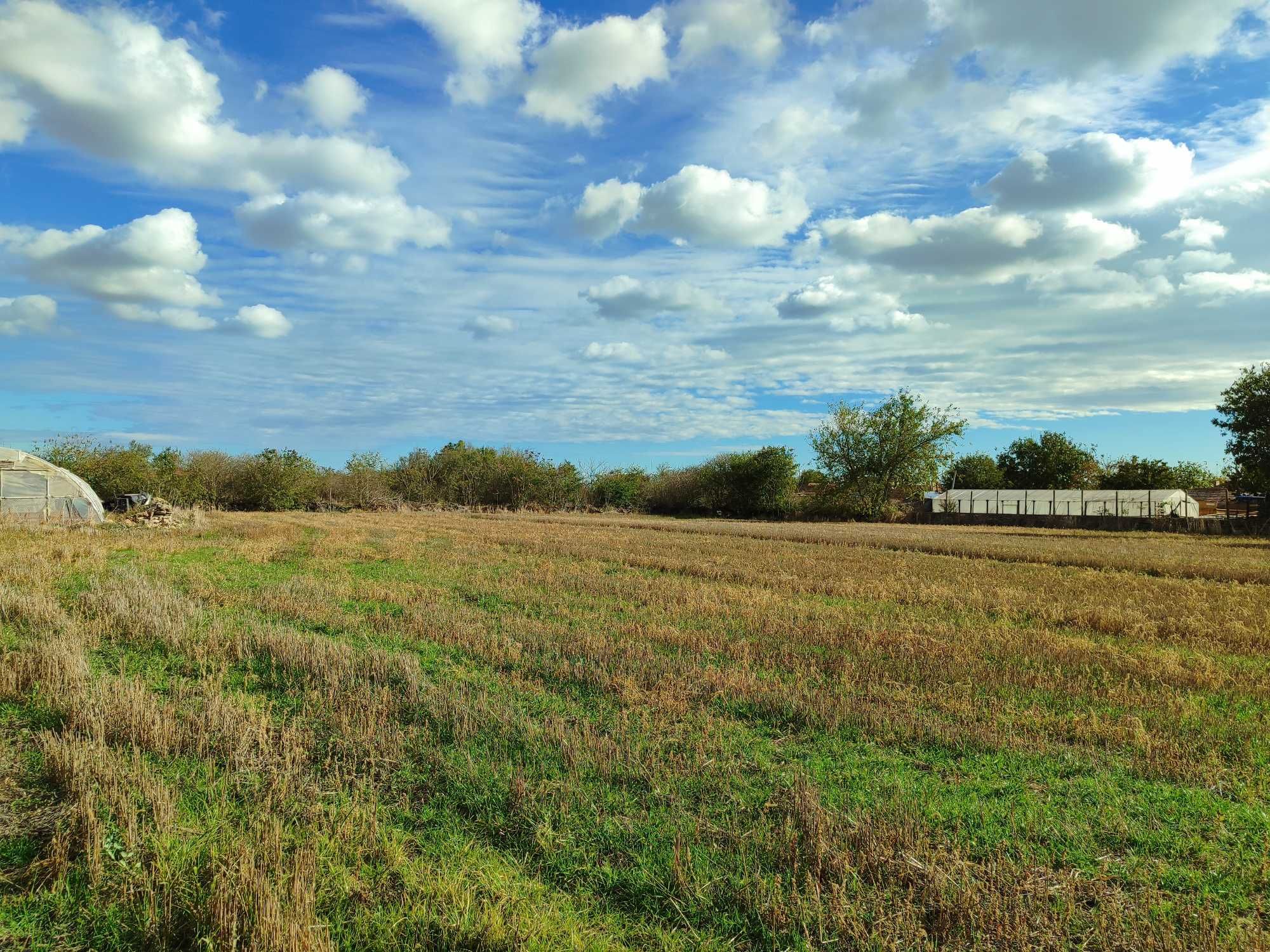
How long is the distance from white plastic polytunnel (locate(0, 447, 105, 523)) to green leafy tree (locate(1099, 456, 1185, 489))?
90.6 metres

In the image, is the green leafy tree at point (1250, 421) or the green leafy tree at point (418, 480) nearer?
the green leafy tree at point (1250, 421)

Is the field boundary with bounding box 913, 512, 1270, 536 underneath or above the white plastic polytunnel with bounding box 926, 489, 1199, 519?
underneath

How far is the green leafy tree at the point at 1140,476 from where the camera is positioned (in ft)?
250

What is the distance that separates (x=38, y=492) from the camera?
103 ft

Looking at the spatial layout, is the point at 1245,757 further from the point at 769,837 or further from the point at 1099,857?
the point at 769,837

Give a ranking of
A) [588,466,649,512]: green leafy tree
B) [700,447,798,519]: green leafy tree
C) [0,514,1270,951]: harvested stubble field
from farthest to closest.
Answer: [588,466,649,512]: green leafy tree
[700,447,798,519]: green leafy tree
[0,514,1270,951]: harvested stubble field

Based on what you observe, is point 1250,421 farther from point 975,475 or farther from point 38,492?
point 38,492

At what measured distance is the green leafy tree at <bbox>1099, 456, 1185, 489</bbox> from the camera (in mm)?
76312

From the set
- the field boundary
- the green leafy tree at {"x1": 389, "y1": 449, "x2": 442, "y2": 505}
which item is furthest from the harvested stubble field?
the green leafy tree at {"x1": 389, "y1": 449, "x2": 442, "y2": 505}

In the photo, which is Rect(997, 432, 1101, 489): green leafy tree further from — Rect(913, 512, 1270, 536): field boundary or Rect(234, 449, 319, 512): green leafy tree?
Rect(234, 449, 319, 512): green leafy tree

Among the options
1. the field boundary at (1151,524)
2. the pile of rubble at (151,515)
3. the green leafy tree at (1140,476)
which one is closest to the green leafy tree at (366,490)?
the pile of rubble at (151,515)

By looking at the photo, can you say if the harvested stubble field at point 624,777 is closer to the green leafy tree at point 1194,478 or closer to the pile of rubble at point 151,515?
the pile of rubble at point 151,515

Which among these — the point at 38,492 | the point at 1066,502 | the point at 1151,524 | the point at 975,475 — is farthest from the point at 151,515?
the point at 975,475

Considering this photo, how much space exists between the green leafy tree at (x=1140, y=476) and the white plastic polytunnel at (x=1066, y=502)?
16136mm
